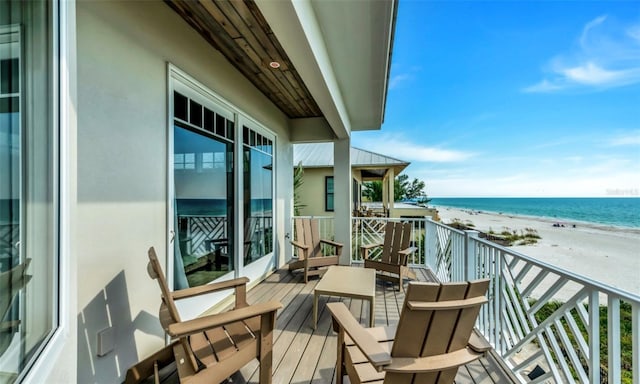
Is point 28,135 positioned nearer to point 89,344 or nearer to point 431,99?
point 89,344

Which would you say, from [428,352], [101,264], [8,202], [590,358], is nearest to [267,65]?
[101,264]

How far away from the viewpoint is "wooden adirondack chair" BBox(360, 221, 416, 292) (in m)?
4.06

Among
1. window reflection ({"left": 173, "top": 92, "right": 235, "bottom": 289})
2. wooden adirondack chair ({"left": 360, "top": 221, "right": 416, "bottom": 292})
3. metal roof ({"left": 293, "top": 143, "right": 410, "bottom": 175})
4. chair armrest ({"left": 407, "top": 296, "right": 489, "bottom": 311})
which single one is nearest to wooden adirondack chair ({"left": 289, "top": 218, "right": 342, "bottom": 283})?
wooden adirondack chair ({"left": 360, "top": 221, "right": 416, "bottom": 292})

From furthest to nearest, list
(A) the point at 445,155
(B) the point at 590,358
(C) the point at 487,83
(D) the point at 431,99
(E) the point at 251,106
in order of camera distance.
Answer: (A) the point at 445,155 < (C) the point at 487,83 < (D) the point at 431,99 < (E) the point at 251,106 < (B) the point at 590,358

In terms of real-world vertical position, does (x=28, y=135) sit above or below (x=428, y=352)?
above

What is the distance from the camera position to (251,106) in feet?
13.0

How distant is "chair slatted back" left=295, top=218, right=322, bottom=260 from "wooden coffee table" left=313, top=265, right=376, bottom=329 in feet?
3.94

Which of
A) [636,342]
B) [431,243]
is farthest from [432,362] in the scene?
[431,243]

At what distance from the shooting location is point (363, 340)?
149cm

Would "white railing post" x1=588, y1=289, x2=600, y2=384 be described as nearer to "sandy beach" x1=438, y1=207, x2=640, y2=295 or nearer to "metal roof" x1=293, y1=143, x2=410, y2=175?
"metal roof" x1=293, y1=143, x2=410, y2=175

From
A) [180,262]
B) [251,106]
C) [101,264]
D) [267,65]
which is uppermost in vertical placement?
[267,65]

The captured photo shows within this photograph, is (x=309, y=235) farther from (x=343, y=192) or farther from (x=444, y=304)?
(x=444, y=304)

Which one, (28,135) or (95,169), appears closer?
(28,135)

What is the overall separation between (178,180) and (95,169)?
0.84m
